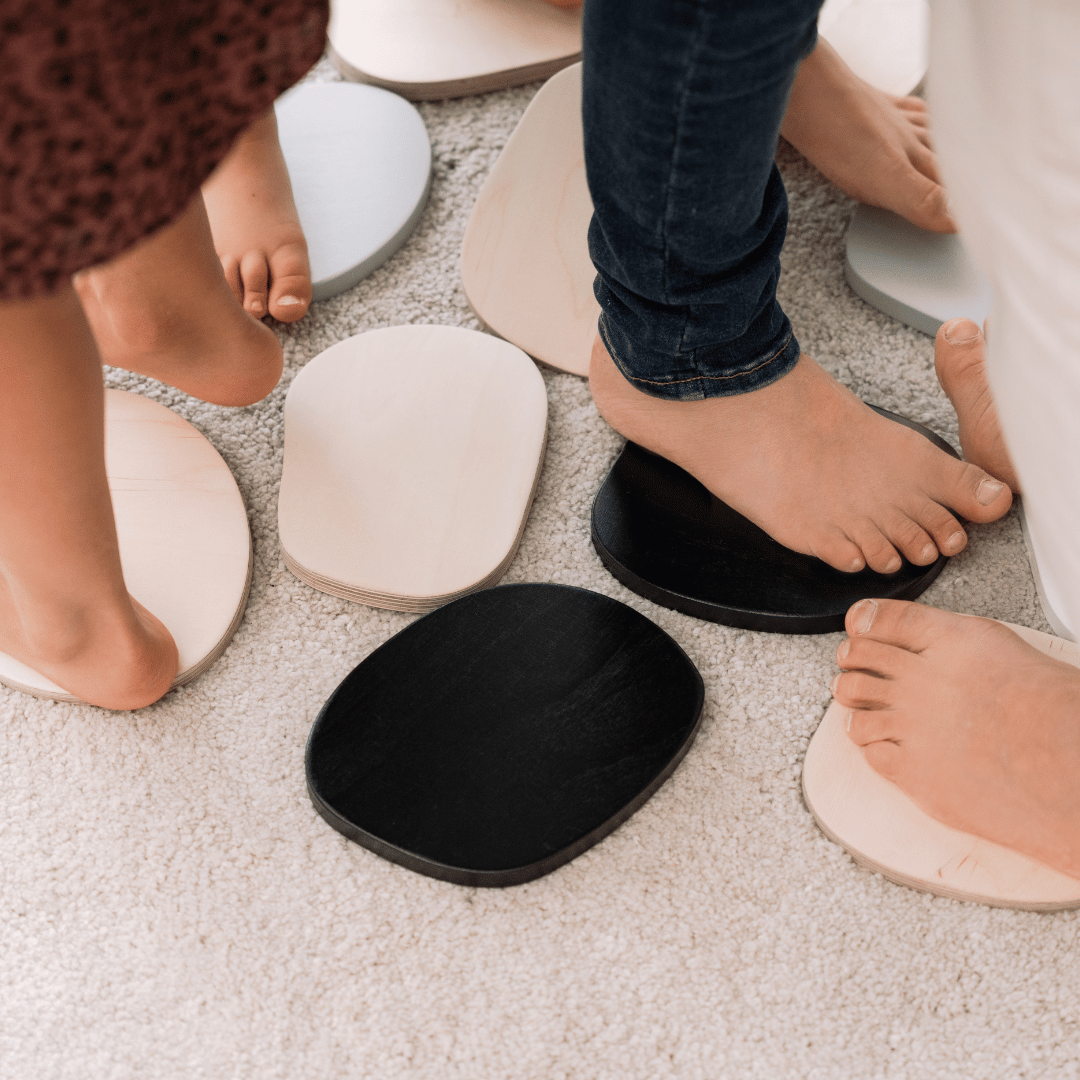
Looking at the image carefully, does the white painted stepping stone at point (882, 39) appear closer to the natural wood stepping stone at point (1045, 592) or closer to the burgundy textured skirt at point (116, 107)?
the natural wood stepping stone at point (1045, 592)

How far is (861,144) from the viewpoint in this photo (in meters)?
0.83

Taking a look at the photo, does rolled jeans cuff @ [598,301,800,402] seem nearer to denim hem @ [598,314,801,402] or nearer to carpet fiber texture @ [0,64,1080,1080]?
denim hem @ [598,314,801,402]

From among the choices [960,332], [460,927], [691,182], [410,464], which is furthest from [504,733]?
[960,332]

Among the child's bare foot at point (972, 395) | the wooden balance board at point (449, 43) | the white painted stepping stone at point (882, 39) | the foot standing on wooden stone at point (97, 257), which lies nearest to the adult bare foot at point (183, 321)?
the foot standing on wooden stone at point (97, 257)

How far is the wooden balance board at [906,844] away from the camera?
603mm

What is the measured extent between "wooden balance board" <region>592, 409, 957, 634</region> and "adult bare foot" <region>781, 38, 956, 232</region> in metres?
0.23

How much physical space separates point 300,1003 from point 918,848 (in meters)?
0.39

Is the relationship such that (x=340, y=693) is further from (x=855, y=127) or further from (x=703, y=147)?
(x=855, y=127)

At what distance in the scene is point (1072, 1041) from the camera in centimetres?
58

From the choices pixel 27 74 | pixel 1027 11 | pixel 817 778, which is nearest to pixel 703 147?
pixel 1027 11

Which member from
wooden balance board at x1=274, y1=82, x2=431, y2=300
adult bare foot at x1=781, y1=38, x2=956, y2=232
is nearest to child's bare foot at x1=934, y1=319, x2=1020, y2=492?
adult bare foot at x1=781, y1=38, x2=956, y2=232

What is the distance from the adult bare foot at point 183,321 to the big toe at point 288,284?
0.08 meters

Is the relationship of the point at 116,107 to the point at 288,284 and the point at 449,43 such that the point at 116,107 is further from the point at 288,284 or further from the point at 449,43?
the point at 449,43

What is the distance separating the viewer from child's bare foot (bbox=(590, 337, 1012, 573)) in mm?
691
